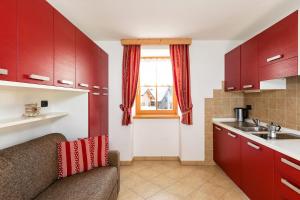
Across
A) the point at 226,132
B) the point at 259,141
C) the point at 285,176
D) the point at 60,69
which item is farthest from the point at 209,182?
the point at 60,69

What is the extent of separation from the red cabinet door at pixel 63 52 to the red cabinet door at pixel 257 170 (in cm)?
208

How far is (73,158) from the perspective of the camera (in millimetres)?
1832

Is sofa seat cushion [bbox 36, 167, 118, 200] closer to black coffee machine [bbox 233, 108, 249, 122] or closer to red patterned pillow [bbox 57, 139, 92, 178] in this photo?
red patterned pillow [bbox 57, 139, 92, 178]

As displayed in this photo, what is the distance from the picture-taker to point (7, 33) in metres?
1.02

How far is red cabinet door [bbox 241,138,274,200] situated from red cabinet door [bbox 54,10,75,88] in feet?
6.84

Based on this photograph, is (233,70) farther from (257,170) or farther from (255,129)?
(257,170)

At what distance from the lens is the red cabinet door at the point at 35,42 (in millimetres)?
1134

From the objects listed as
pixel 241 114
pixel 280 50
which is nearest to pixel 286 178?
pixel 280 50

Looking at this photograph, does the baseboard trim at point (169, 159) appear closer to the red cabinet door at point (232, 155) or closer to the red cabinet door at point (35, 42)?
the red cabinet door at point (232, 155)

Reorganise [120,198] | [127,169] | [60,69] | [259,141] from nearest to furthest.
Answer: [60,69]
[259,141]
[120,198]
[127,169]

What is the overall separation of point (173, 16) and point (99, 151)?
1925 mm

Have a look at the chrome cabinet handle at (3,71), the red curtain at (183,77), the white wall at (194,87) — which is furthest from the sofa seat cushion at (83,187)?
the red curtain at (183,77)

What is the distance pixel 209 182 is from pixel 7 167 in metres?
2.44

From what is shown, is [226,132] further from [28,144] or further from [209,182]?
[28,144]
